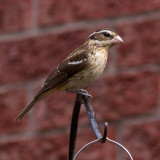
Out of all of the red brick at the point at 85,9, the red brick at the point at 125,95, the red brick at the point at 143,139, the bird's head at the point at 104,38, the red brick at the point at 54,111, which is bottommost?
the red brick at the point at 143,139

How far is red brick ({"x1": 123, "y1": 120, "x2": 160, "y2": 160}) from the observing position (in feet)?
10.3

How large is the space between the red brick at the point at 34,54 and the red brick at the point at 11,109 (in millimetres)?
73

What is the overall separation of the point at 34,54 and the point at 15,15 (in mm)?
239

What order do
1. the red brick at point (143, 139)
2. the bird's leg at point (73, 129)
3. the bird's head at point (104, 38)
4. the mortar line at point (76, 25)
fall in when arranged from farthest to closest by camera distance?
the mortar line at point (76, 25), the red brick at point (143, 139), the bird's head at point (104, 38), the bird's leg at point (73, 129)

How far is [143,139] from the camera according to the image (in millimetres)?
3191

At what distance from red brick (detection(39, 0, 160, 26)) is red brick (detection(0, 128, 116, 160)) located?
0.57m

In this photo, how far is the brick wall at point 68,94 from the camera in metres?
3.19

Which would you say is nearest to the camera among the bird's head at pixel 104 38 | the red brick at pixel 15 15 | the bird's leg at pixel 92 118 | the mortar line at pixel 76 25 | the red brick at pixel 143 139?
the bird's leg at pixel 92 118

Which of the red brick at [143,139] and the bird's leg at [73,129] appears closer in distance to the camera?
the bird's leg at [73,129]

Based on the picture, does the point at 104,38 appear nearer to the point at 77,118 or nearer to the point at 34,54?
the point at 34,54

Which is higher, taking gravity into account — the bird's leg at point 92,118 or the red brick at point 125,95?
the bird's leg at point 92,118

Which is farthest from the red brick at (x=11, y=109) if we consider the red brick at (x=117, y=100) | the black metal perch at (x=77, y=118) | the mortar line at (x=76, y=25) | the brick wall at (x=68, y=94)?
the black metal perch at (x=77, y=118)

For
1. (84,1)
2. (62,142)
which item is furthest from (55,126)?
(84,1)

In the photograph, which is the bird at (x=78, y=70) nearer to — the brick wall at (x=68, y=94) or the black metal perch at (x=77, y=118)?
the brick wall at (x=68, y=94)
